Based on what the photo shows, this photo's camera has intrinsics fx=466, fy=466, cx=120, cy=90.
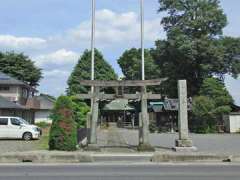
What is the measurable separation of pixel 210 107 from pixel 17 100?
25.8m

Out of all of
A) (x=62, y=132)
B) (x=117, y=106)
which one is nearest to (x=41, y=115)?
(x=117, y=106)

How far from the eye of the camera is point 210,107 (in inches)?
2104

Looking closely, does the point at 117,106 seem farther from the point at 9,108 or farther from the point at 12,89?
the point at 9,108

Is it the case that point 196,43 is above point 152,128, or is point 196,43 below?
above

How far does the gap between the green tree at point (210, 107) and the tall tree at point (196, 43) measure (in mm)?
9465

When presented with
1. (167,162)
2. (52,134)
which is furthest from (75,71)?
(167,162)

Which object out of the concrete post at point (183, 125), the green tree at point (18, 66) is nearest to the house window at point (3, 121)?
the concrete post at point (183, 125)

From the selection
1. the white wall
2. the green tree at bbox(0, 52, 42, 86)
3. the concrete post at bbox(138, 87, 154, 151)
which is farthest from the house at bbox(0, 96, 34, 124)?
the concrete post at bbox(138, 87, 154, 151)

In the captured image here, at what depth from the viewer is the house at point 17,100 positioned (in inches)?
2061

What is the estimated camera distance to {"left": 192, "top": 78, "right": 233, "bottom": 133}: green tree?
53500mm

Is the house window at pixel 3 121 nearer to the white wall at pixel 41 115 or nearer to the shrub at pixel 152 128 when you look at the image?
the shrub at pixel 152 128
